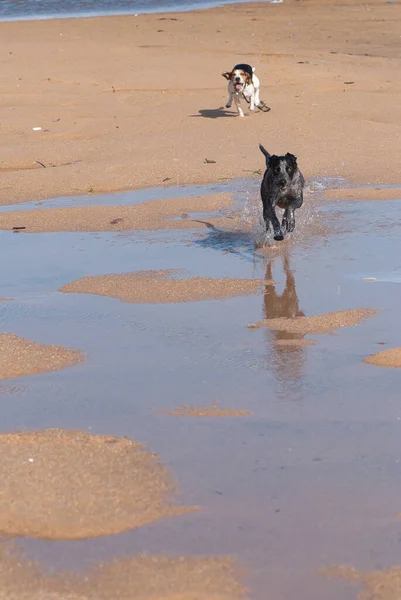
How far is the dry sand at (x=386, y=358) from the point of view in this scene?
5.71 meters

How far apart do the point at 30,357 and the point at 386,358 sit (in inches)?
73.3

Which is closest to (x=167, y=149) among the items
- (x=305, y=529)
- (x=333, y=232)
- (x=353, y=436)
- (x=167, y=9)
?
(x=333, y=232)

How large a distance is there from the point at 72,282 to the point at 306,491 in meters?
3.77

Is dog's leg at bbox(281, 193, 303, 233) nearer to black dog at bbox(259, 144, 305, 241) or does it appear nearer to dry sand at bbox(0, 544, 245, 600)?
black dog at bbox(259, 144, 305, 241)

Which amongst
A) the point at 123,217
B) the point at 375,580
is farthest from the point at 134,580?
the point at 123,217

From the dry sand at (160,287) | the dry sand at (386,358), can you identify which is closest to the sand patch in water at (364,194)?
the dry sand at (160,287)

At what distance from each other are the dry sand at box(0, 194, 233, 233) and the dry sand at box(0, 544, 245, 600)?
5.86 meters

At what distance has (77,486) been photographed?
14.4ft

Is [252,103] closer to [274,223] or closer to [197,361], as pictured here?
[274,223]

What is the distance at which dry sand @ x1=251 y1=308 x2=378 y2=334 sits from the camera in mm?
6414

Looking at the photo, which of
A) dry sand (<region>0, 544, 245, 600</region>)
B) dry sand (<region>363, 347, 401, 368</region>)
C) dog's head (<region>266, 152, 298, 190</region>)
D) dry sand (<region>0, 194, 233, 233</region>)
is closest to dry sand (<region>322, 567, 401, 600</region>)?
dry sand (<region>0, 544, 245, 600</region>)

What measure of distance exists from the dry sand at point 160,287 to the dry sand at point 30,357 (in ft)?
3.72

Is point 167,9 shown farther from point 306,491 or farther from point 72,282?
point 306,491

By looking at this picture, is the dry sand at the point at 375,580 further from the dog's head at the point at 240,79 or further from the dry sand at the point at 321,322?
the dog's head at the point at 240,79
